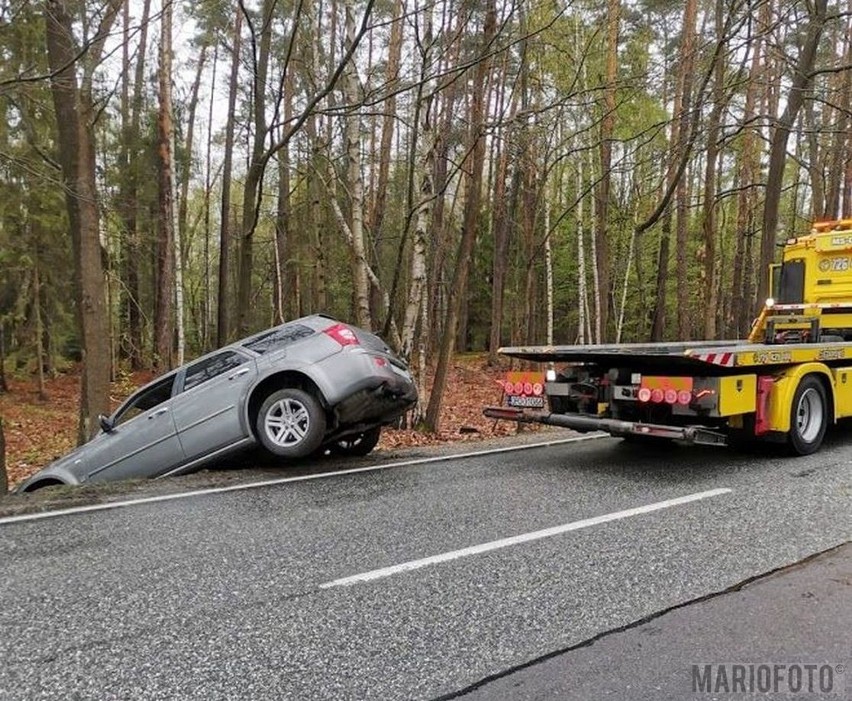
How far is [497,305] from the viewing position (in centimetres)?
2428

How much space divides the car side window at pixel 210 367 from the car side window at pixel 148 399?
0.83 ft

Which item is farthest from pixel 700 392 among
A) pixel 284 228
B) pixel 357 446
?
pixel 284 228

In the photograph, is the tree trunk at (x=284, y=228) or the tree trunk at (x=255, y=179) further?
the tree trunk at (x=284, y=228)

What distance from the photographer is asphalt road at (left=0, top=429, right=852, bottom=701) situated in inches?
111

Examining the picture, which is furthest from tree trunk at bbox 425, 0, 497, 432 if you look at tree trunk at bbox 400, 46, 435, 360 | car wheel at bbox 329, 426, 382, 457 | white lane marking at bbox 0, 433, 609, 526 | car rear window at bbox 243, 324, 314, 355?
car rear window at bbox 243, 324, 314, 355

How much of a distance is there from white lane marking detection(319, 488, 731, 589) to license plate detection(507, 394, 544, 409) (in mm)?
2234

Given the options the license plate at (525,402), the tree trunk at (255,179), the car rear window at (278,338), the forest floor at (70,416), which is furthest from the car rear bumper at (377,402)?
the tree trunk at (255,179)

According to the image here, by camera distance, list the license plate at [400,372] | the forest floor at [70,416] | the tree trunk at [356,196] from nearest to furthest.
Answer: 1. the license plate at [400,372]
2. the tree trunk at [356,196]
3. the forest floor at [70,416]

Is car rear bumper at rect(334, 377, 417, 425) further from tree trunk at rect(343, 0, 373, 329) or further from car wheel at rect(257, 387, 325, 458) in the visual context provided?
tree trunk at rect(343, 0, 373, 329)

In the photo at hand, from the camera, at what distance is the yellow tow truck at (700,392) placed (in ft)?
21.0

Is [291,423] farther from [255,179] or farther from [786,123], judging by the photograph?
[786,123]

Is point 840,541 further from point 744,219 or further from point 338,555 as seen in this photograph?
point 744,219

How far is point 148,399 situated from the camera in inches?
311

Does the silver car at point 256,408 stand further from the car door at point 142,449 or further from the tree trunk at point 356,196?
the tree trunk at point 356,196
